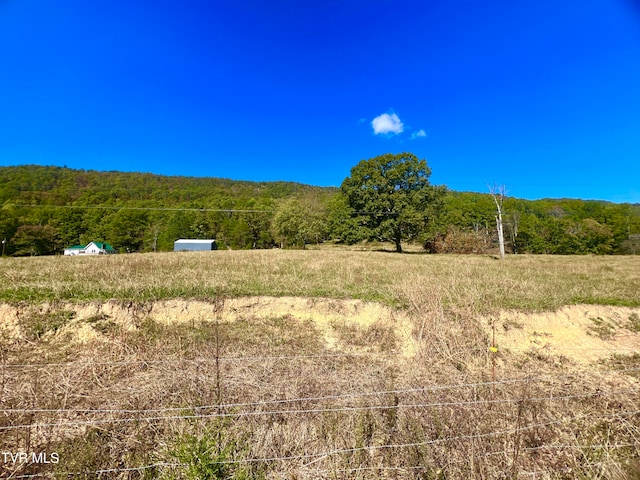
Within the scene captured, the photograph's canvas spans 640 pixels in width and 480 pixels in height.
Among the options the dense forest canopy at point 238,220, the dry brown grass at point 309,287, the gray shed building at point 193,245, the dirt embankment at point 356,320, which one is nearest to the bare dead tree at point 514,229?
the dense forest canopy at point 238,220

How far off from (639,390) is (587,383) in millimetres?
693

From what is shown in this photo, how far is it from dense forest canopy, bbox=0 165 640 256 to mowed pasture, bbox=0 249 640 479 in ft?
75.5

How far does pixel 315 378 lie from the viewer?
15.5 ft

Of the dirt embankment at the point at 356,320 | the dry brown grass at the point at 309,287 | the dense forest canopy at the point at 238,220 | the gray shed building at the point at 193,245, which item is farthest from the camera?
the gray shed building at the point at 193,245

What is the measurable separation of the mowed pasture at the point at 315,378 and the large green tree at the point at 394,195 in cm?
2005

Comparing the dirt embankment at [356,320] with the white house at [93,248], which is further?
the white house at [93,248]

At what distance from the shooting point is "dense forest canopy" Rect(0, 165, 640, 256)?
37.3 meters

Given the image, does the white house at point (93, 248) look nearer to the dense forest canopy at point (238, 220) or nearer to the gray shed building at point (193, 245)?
the dense forest canopy at point (238, 220)

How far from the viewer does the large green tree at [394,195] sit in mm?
28922

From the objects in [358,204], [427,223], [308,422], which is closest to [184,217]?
[358,204]

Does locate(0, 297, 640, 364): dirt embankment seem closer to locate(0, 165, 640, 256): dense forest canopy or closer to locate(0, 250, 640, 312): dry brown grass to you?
locate(0, 250, 640, 312): dry brown grass

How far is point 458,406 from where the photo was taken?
4.07 m

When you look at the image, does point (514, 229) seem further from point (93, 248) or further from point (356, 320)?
point (93, 248)

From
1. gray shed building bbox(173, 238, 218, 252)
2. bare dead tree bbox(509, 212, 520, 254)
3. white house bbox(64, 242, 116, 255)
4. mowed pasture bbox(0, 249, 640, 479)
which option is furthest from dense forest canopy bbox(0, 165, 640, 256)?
mowed pasture bbox(0, 249, 640, 479)
